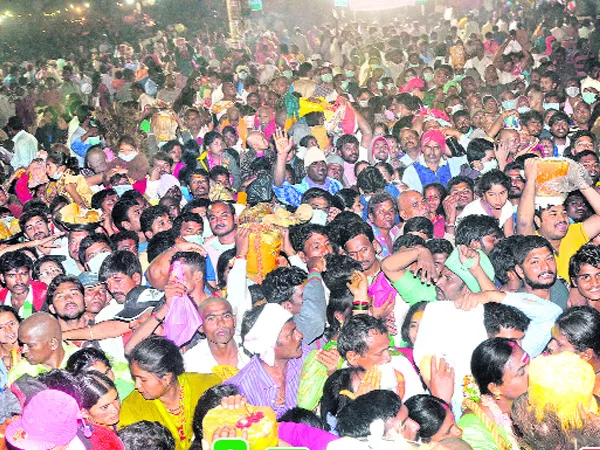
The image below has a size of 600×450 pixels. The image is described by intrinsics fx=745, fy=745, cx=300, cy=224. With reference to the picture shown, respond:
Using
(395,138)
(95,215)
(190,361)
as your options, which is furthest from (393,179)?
(190,361)

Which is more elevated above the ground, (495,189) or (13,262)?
(495,189)

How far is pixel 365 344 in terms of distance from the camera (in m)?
3.56

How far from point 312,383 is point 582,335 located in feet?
4.31

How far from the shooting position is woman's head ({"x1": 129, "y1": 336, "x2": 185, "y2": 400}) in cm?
359

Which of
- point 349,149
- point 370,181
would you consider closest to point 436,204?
point 370,181

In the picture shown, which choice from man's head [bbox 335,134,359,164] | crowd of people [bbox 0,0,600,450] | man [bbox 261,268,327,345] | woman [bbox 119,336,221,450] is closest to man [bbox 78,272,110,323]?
crowd of people [bbox 0,0,600,450]

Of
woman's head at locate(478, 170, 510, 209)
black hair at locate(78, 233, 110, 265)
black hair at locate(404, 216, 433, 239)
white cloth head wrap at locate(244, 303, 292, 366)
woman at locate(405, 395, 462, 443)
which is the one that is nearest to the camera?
woman at locate(405, 395, 462, 443)

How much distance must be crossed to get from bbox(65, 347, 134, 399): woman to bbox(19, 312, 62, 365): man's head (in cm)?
29

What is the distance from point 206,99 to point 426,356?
8.64 metres

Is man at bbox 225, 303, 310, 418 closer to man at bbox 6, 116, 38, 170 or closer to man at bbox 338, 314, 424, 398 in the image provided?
man at bbox 338, 314, 424, 398

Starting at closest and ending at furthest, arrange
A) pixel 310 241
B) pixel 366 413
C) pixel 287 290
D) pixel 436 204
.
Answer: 1. pixel 366 413
2. pixel 287 290
3. pixel 310 241
4. pixel 436 204

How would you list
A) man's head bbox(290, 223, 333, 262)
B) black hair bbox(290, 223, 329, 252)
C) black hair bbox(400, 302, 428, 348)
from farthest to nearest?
black hair bbox(290, 223, 329, 252) < man's head bbox(290, 223, 333, 262) < black hair bbox(400, 302, 428, 348)

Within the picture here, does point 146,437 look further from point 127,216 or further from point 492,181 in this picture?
point 492,181

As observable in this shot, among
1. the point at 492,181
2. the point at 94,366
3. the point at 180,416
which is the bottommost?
the point at 180,416
